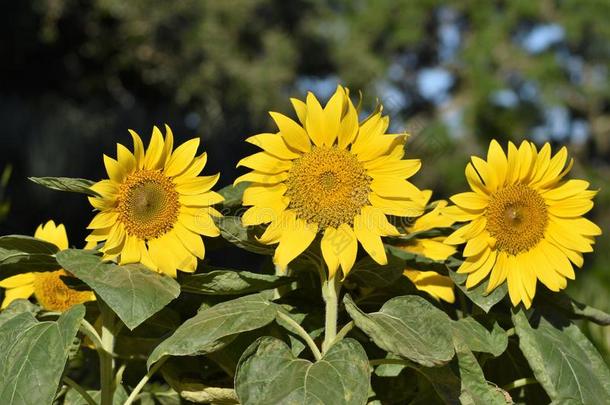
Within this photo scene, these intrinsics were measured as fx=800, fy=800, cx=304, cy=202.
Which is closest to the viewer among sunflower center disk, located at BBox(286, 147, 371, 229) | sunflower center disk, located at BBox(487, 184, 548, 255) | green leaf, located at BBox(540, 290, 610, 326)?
sunflower center disk, located at BBox(286, 147, 371, 229)

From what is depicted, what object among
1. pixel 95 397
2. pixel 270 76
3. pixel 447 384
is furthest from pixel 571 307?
pixel 270 76

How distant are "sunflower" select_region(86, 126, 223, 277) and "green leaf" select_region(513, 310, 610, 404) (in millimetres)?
627

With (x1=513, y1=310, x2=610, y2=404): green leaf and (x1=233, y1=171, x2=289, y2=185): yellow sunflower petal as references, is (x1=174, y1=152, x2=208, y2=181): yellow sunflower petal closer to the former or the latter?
(x1=233, y1=171, x2=289, y2=185): yellow sunflower petal

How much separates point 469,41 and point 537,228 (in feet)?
61.2

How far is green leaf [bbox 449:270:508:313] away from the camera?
5.01 feet

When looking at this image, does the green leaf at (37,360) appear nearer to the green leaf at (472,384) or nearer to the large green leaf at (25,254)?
the large green leaf at (25,254)

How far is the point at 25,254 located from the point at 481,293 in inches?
34.9

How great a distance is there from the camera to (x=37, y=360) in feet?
4.50

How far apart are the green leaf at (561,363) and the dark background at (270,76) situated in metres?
1.58

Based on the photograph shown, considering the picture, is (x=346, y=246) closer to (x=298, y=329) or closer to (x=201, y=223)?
(x=298, y=329)

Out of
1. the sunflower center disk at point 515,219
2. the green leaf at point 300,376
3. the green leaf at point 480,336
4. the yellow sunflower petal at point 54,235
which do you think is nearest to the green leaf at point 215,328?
the green leaf at point 300,376

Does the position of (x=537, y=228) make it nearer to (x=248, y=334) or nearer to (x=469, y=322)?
(x=469, y=322)

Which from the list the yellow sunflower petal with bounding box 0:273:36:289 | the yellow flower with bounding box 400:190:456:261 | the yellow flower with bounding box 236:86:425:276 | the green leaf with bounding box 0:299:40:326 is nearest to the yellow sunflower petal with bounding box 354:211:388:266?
the yellow flower with bounding box 236:86:425:276

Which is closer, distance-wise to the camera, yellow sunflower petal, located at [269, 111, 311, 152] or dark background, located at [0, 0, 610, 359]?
yellow sunflower petal, located at [269, 111, 311, 152]
